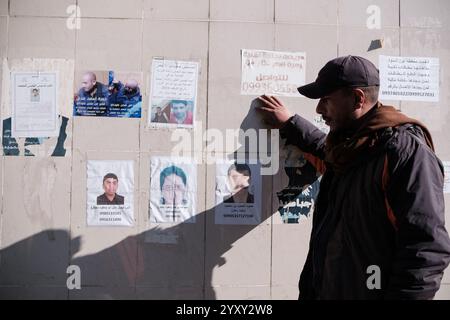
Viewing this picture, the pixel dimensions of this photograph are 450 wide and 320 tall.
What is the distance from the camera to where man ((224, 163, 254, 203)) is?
302 cm

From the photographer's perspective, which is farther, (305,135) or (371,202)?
(305,135)

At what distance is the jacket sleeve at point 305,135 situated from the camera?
9.34 feet

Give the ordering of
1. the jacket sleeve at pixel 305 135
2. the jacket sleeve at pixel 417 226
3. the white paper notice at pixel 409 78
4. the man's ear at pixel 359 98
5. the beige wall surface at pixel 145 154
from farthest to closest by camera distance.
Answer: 1. the white paper notice at pixel 409 78
2. the beige wall surface at pixel 145 154
3. the jacket sleeve at pixel 305 135
4. the man's ear at pixel 359 98
5. the jacket sleeve at pixel 417 226

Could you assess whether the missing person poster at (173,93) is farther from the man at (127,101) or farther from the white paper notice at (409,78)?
the white paper notice at (409,78)

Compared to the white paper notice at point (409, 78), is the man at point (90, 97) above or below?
below

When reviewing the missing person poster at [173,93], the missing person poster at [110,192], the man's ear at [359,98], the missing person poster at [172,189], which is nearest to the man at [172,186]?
the missing person poster at [172,189]

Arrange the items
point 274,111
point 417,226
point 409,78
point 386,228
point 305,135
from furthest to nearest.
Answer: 1. point 409,78
2. point 274,111
3. point 305,135
4. point 386,228
5. point 417,226

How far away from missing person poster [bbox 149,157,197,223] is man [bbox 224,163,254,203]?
269 millimetres

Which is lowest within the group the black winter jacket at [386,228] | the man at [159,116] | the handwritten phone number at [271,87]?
the black winter jacket at [386,228]

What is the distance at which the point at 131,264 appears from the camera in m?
2.98

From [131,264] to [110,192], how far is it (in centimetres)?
55

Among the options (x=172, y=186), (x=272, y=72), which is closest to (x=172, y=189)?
(x=172, y=186)

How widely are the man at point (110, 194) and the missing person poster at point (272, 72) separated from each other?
45.7 inches

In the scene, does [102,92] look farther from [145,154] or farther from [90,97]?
[145,154]
